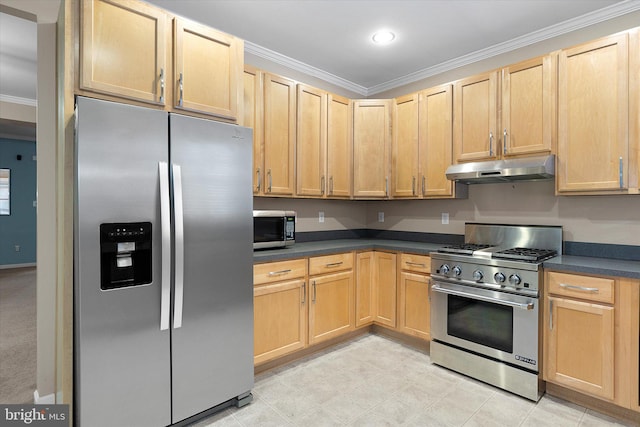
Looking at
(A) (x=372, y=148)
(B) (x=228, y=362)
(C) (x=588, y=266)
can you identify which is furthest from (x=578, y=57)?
(B) (x=228, y=362)

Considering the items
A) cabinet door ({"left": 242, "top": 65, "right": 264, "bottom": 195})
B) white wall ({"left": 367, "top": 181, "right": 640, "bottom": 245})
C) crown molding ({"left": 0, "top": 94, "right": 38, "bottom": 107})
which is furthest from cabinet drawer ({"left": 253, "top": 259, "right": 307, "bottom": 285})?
crown molding ({"left": 0, "top": 94, "right": 38, "bottom": 107})

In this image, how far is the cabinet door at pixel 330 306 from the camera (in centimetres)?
291

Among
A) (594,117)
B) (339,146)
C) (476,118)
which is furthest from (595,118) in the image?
(339,146)

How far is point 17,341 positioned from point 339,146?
3785 mm

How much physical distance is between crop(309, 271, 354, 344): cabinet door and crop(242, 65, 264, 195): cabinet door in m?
0.97

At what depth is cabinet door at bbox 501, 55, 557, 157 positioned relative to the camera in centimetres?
255

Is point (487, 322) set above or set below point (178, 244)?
below

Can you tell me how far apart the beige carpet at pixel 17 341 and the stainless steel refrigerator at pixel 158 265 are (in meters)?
1.23

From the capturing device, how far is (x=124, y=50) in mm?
1910

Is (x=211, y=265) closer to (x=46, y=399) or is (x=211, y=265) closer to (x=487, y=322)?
(x=46, y=399)

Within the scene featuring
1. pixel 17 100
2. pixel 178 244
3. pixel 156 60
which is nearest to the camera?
pixel 178 244

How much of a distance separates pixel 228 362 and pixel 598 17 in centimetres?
361

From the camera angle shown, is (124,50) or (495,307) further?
(495,307)

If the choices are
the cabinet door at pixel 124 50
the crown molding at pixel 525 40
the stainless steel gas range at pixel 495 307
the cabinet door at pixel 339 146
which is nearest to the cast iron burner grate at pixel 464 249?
the stainless steel gas range at pixel 495 307
